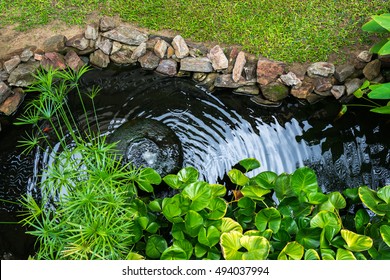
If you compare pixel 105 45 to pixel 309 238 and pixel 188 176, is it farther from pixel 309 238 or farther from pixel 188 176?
pixel 309 238

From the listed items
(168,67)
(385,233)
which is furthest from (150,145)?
(385,233)

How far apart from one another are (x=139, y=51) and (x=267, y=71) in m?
1.34

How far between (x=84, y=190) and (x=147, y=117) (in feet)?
5.41

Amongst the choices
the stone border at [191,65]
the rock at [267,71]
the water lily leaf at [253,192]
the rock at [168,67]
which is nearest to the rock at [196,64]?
the stone border at [191,65]

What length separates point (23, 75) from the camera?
498cm

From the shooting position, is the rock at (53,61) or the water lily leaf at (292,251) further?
the rock at (53,61)

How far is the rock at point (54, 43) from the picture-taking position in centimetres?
515

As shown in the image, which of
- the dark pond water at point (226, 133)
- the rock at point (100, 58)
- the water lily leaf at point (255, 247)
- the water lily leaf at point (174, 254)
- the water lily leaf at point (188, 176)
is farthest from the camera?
the rock at point (100, 58)

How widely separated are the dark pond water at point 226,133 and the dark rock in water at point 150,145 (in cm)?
8

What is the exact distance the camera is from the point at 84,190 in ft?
Result: 11.0

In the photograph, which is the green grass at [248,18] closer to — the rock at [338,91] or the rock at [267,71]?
the rock at [267,71]

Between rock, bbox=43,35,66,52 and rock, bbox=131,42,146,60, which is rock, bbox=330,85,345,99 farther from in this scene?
rock, bbox=43,35,66,52

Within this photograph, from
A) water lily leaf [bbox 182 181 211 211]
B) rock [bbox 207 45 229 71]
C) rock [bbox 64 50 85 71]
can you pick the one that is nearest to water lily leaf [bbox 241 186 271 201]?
water lily leaf [bbox 182 181 211 211]

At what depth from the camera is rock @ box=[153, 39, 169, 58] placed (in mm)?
5109
